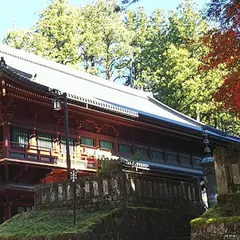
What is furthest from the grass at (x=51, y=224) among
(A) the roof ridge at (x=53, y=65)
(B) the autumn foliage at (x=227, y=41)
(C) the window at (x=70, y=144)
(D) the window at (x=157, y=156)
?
(A) the roof ridge at (x=53, y=65)

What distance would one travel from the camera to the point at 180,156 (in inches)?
1091

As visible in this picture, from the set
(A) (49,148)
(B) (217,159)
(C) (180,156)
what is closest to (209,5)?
(B) (217,159)

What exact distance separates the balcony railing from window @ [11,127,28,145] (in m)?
0.37

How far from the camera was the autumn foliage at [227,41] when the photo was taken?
35.4 feet

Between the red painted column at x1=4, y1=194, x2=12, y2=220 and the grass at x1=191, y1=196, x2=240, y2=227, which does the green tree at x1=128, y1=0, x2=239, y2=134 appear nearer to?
A: the red painted column at x1=4, y1=194, x2=12, y2=220

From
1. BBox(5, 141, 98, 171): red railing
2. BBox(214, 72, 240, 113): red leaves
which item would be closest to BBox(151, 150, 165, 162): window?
BBox(5, 141, 98, 171): red railing

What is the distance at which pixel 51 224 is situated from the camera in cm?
964

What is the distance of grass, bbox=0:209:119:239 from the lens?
8875 mm

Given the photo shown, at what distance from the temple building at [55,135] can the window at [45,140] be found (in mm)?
47

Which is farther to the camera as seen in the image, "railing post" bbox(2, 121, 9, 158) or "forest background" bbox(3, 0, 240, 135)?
"forest background" bbox(3, 0, 240, 135)

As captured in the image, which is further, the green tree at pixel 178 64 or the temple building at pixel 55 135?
the green tree at pixel 178 64

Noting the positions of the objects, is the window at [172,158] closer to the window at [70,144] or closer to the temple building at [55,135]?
the temple building at [55,135]

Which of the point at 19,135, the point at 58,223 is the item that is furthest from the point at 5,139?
the point at 58,223

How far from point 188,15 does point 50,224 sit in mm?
36910
